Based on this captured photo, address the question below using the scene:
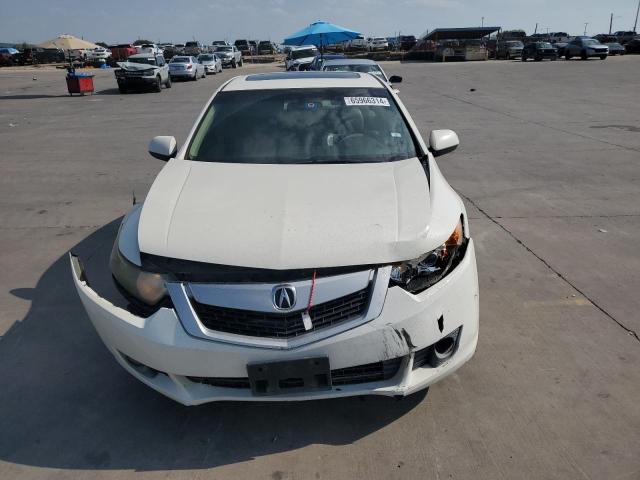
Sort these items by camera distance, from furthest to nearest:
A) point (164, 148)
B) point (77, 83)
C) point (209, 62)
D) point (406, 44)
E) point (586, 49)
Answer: point (406, 44) < point (586, 49) < point (209, 62) < point (77, 83) < point (164, 148)

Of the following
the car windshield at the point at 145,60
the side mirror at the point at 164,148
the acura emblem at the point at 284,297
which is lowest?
the acura emblem at the point at 284,297

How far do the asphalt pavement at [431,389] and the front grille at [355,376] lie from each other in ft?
1.13

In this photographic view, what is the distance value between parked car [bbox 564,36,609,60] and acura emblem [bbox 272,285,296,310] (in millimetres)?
41790

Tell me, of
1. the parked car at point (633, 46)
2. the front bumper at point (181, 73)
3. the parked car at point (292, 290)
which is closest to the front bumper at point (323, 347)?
the parked car at point (292, 290)

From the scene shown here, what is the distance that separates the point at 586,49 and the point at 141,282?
42.5m

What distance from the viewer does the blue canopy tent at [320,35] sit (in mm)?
17688

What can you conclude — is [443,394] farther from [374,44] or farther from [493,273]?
[374,44]

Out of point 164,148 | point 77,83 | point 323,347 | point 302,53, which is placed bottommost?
point 323,347

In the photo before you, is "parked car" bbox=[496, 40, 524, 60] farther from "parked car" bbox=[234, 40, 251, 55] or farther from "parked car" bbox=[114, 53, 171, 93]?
"parked car" bbox=[114, 53, 171, 93]

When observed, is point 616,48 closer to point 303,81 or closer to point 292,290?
point 303,81

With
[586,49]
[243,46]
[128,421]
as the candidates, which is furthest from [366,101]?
[243,46]

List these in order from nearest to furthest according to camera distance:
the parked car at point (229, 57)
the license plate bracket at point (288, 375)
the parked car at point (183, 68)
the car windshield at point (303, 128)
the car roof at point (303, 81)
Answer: the license plate bracket at point (288, 375)
the car windshield at point (303, 128)
the car roof at point (303, 81)
the parked car at point (183, 68)
the parked car at point (229, 57)

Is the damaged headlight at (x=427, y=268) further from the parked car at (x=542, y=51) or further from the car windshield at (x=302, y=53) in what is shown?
the parked car at (x=542, y=51)

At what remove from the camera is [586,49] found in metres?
37.7
